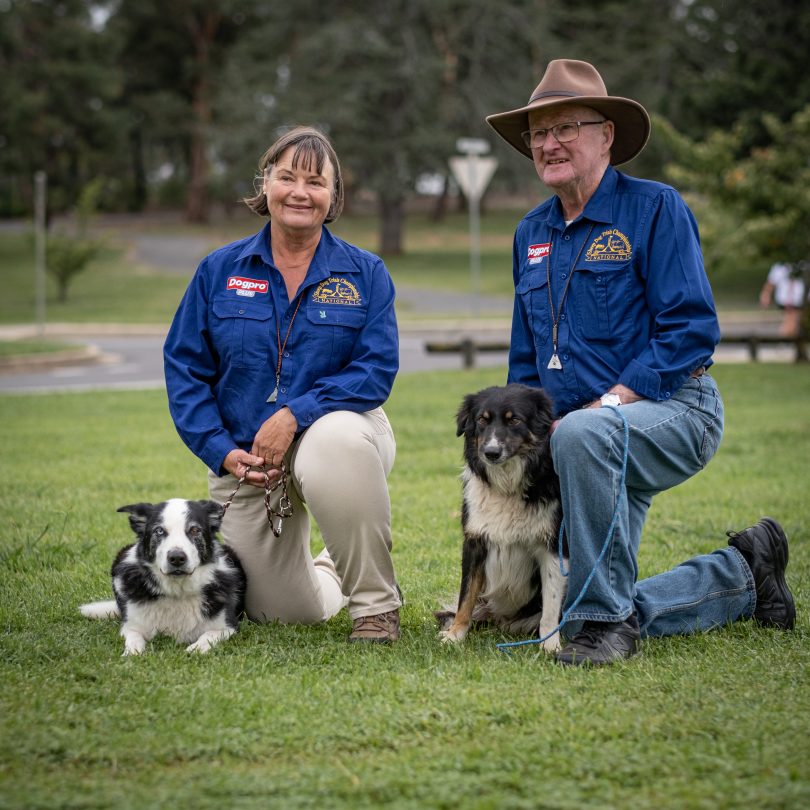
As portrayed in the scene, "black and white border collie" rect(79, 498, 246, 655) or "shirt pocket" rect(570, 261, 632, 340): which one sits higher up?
"shirt pocket" rect(570, 261, 632, 340)

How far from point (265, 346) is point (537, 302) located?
119 centimetres

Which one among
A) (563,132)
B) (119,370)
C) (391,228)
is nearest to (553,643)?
(563,132)

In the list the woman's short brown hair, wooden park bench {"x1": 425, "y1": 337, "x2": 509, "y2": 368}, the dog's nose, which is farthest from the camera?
wooden park bench {"x1": 425, "y1": 337, "x2": 509, "y2": 368}

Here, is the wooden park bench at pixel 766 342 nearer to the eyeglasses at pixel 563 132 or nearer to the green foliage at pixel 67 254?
the eyeglasses at pixel 563 132

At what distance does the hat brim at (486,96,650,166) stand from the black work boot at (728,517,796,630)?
1.75m

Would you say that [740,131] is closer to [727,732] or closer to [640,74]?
[727,732]

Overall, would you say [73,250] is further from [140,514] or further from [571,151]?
[571,151]

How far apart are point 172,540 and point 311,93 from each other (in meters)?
35.4

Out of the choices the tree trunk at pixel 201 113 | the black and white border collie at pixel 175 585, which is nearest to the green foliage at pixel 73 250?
the tree trunk at pixel 201 113

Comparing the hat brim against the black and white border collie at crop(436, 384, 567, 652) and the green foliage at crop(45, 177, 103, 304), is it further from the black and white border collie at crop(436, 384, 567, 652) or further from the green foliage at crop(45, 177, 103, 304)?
the green foliage at crop(45, 177, 103, 304)

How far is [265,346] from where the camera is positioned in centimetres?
467

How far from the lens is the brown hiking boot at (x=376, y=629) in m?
4.52

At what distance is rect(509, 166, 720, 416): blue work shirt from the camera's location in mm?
4246

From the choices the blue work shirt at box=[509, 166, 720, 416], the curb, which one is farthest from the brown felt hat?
the curb
